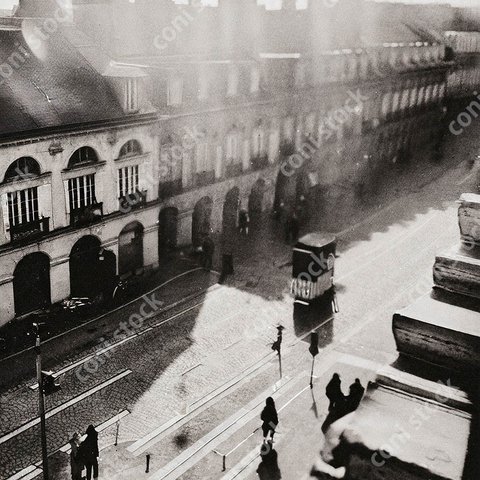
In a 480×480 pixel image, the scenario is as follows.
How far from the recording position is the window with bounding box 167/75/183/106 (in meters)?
39.0

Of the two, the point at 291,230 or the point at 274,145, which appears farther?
the point at 274,145

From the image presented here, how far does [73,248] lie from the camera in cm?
3362

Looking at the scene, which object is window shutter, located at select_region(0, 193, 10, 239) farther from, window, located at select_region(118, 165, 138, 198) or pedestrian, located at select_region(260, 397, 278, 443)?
pedestrian, located at select_region(260, 397, 278, 443)

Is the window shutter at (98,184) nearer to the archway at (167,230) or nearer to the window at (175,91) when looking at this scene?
the archway at (167,230)

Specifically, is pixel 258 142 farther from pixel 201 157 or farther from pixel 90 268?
pixel 90 268

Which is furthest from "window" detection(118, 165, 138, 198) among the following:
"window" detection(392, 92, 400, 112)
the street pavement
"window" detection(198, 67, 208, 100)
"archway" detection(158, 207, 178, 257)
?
"window" detection(392, 92, 400, 112)

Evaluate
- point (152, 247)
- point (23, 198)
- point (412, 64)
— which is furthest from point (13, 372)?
point (412, 64)

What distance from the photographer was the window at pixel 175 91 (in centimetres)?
3903

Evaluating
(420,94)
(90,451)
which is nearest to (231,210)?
(90,451)

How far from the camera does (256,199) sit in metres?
50.9

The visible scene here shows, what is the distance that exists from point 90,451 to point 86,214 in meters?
16.6

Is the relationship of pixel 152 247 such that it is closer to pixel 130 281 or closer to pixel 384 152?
pixel 130 281

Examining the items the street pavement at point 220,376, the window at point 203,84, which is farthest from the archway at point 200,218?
the window at point 203,84

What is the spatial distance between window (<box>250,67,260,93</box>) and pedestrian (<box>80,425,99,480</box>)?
3237cm
